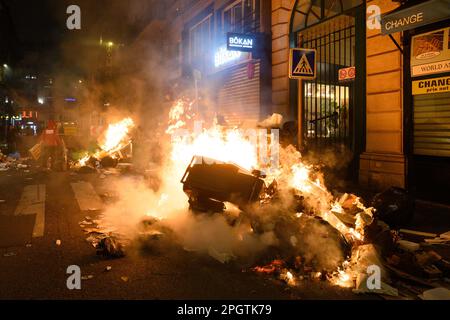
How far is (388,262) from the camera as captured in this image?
4.32m

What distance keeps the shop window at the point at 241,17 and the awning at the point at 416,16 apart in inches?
258

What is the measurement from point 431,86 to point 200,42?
44.5 ft

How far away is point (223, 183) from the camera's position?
17.7 ft

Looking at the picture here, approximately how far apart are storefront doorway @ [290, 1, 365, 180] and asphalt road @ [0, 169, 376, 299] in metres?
5.77

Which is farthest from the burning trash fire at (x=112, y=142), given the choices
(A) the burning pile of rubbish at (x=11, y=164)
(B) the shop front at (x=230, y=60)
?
(B) the shop front at (x=230, y=60)

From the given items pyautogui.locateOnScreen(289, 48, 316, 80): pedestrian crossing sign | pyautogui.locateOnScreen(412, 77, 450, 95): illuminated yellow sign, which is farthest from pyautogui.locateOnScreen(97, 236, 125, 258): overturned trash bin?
pyautogui.locateOnScreen(412, 77, 450, 95): illuminated yellow sign

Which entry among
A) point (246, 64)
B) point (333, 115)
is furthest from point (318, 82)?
point (246, 64)

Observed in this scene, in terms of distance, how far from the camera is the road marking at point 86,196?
758 centimetres

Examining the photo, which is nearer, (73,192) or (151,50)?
(73,192)

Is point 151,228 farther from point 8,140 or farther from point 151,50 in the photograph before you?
point 151,50

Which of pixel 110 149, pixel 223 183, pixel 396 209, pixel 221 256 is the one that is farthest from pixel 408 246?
pixel 110 149

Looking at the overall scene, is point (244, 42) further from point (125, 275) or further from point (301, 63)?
point (125, 275)

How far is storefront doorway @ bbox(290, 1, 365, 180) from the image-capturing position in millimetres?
9031
